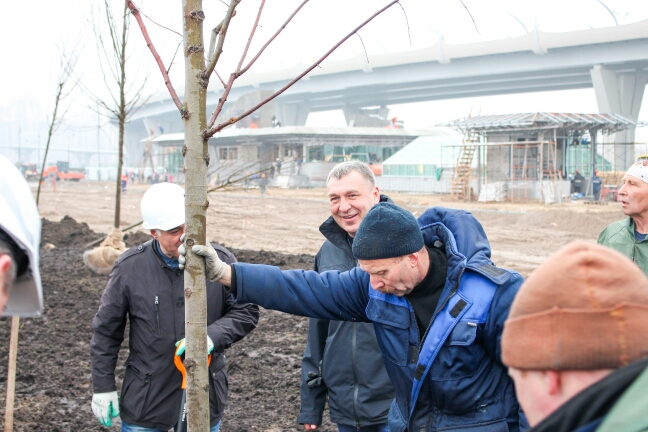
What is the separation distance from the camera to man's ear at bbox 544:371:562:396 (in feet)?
3.60

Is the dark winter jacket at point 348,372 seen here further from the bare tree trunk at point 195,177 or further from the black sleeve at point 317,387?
the bare tree trunk at point 195,177

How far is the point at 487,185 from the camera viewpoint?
95.5 ft

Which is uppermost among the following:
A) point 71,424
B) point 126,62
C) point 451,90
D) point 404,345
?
point 451,90

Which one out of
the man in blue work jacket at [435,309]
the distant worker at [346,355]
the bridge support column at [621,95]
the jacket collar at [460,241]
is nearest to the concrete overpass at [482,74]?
the bridge support column at [621,95]

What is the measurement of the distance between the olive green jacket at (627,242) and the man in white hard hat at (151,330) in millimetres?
2752

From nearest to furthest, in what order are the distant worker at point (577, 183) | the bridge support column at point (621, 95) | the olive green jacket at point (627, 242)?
the olive green jacket at point (627, 242) < the distant worker at point (577, 183) < the bridge support column at point (621, 95)

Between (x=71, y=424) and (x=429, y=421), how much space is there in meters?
3.37

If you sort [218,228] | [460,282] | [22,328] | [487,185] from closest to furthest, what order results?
1. [460,282]
2. [22,328]
3. [218,228]
4. [487,185]

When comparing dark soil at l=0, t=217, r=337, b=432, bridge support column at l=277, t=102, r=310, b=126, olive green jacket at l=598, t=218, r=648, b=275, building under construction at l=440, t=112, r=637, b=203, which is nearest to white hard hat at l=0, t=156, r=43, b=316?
dark soil at l=0, t=217, r=337, b=432

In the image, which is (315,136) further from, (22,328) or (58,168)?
(22,328)

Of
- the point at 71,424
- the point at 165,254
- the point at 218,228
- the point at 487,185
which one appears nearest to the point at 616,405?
the point at 165,254

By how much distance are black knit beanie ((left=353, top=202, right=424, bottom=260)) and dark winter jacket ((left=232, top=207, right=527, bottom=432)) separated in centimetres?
17

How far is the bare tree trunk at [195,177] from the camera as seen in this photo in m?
2.01

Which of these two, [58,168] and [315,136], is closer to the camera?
[315,136]
